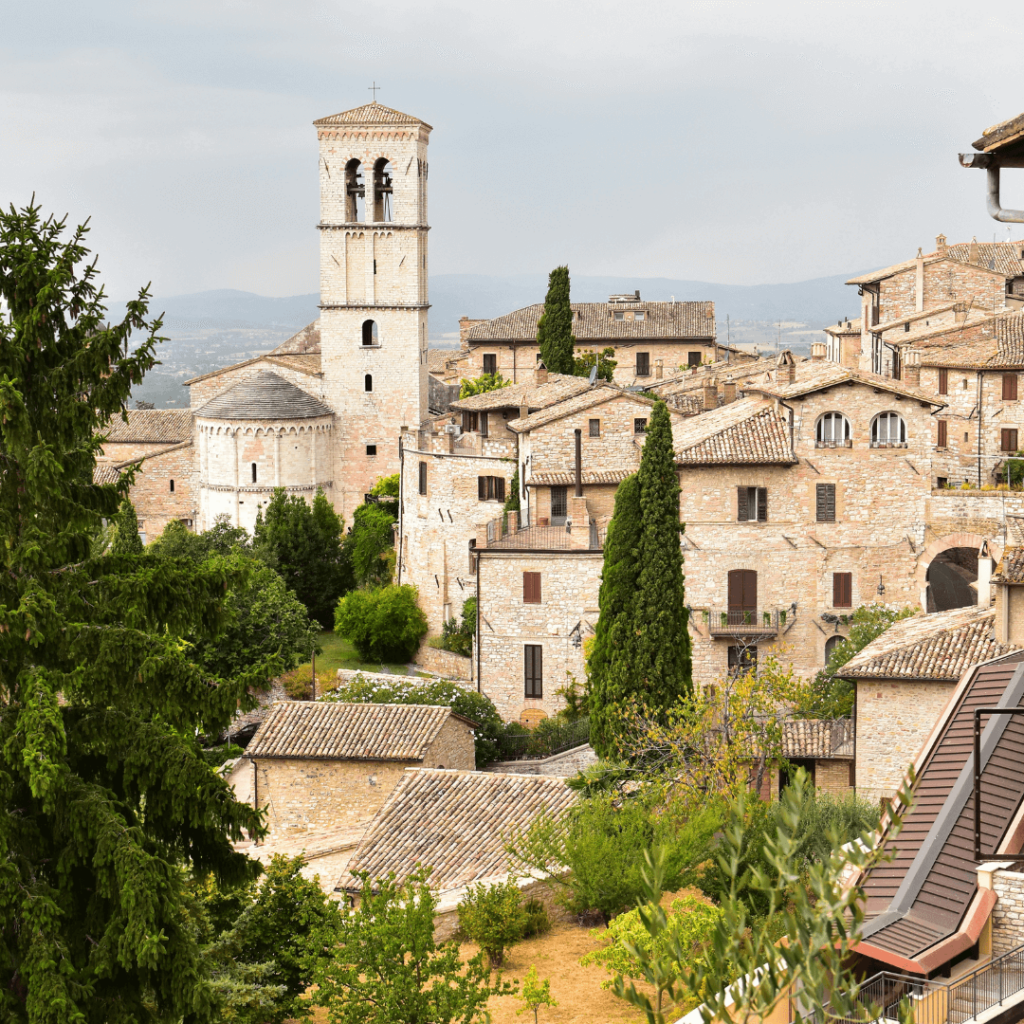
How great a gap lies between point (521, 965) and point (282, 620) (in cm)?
2199

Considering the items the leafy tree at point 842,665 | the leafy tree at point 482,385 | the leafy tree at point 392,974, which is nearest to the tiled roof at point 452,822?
the leafy tree at point 392,974

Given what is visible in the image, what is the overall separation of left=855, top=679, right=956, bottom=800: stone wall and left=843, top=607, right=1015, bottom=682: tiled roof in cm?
21

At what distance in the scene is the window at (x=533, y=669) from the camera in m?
38.0

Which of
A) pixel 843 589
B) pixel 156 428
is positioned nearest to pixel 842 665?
pixel 843 589

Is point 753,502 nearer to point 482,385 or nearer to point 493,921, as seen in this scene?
point 493,921

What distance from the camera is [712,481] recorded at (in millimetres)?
35438

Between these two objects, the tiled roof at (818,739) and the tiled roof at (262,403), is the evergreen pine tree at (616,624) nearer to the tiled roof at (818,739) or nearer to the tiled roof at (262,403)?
the tiled roof at (818,739)

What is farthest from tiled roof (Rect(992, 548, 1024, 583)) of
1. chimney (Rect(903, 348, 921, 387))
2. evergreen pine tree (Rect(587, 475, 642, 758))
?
chimney (Rect(903, 348, 921, 387))

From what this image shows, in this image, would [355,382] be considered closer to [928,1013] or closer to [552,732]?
[552,732]

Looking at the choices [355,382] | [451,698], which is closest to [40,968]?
[451,698]

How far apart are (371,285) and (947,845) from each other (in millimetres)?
50946

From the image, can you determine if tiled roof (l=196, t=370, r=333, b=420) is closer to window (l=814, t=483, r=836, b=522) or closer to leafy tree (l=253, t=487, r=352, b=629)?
leafy tree (l=253, t=487, r=352, b=629)

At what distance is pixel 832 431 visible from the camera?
3512 centimetres

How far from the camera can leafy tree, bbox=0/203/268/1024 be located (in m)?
10.9
